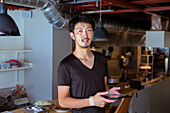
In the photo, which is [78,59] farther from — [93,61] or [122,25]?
[122,25]

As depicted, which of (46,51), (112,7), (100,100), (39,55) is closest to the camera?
(100,100)

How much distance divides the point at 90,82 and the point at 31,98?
11.7 ft

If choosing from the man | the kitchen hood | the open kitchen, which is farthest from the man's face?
the kitchen hood

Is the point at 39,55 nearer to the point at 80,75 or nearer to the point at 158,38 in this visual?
the point at 158,38

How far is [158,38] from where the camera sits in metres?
5.34

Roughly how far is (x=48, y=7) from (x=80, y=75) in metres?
2.03

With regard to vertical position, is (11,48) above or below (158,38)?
below

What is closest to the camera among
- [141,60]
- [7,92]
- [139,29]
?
[7,92]

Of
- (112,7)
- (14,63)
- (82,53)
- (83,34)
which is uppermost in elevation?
(112,7)

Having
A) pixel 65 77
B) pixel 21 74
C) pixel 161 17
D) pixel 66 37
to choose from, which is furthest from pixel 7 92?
pixel 161 17

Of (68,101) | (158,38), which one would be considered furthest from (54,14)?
(158,38)

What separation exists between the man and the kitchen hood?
339 centimetres

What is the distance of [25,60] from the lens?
217 inches

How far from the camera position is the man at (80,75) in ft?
6.97
